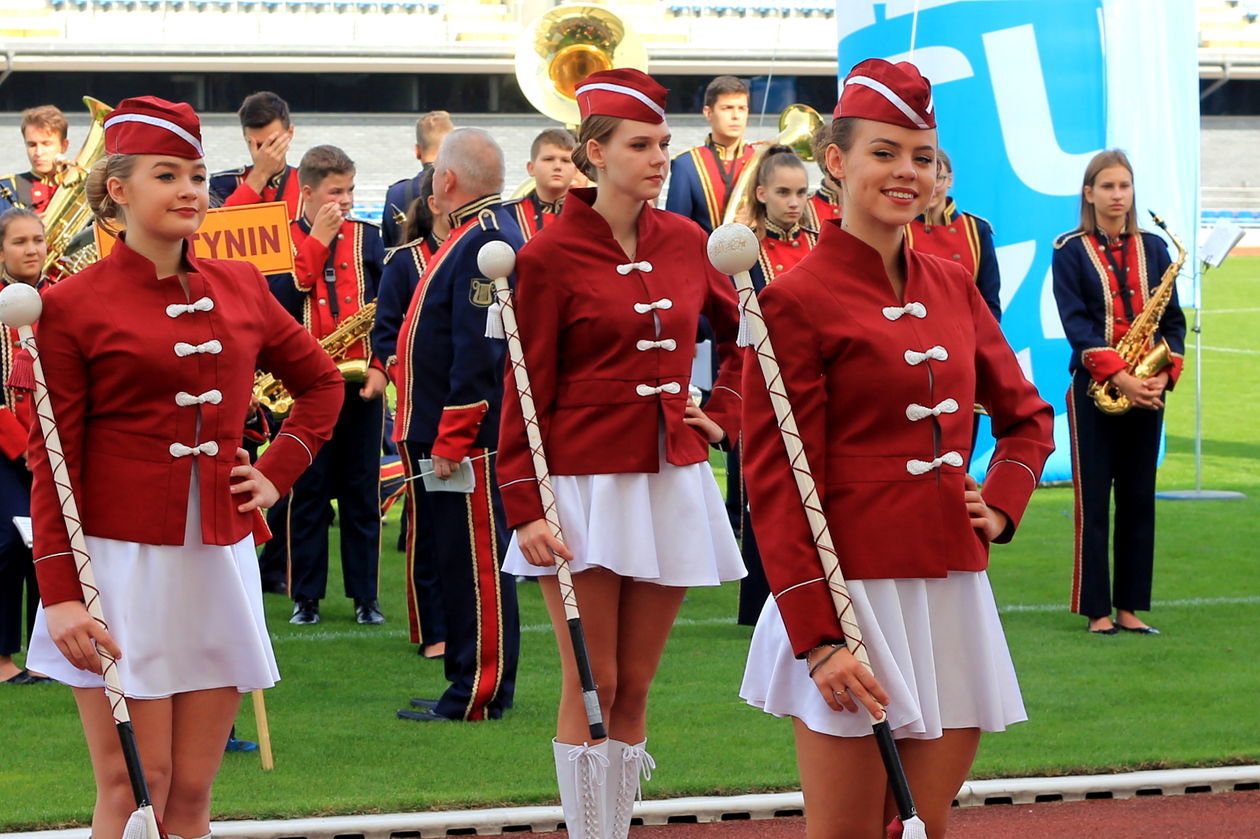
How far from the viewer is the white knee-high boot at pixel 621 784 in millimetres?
4656

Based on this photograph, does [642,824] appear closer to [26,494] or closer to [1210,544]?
[26,494]

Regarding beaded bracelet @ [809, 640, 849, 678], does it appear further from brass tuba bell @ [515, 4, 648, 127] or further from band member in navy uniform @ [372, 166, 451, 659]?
brass tuba bell @ [515, 4, 648, 127]

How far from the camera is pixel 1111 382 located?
7.68m

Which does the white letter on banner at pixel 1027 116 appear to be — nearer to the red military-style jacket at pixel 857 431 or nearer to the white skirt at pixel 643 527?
the white skirt at pixel 643 527

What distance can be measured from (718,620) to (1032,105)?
4684mm

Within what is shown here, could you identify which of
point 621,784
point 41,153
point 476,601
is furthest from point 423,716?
point 41,153

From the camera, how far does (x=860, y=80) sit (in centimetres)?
330

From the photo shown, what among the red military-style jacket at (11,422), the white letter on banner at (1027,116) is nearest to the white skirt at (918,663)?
the red military-style jacket at (11,422)

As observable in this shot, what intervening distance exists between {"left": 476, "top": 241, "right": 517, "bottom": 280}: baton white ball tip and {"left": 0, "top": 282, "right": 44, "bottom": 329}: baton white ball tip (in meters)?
1.20

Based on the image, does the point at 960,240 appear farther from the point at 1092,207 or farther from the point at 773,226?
the point at 773,226

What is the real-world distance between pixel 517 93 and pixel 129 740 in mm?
40310

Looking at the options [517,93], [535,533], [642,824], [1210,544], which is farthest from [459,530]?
[517,93]

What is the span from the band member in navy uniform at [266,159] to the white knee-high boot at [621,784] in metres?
4.20

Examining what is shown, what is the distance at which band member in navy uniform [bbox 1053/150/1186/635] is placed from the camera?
7.70m
